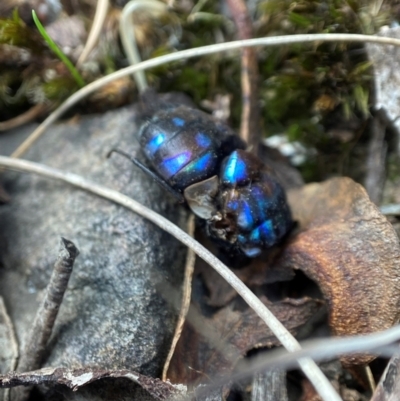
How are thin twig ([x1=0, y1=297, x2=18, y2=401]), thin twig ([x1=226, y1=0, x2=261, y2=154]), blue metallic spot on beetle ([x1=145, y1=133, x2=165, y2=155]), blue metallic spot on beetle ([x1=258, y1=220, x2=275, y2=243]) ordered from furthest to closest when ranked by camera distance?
thin twig ([x1=226, y1=0, x2=261, y2=154]) → blue metallic spot on beetle ([x1=145, y1=133, x2=165, y2=155]) → blue metallic spot on beetle ([x1=258, y1=220, x2=275, y2=243]) → thin twig ([x1=0, y1=297, x2=18, y2=401])

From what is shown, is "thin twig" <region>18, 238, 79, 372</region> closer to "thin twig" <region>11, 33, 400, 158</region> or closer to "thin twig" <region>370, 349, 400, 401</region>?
"thin twig" <region>11, 33, 400, 158</region>

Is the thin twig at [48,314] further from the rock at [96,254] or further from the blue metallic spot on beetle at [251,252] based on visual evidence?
the blue metallic spot on beetle at [251,252]

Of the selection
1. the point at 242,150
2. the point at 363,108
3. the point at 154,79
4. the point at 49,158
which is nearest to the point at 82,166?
the point at 49,158

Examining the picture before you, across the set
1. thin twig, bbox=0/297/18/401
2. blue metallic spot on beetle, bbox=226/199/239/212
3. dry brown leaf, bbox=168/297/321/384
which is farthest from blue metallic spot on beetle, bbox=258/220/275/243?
thin twig, bbox=0/297/18/401

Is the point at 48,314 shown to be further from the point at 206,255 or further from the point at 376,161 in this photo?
the point at 376,161

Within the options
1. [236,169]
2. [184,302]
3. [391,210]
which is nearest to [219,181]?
[236,169]

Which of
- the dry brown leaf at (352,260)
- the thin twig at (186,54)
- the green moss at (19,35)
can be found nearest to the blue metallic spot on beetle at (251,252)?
the dry brown leaf at (352,260)

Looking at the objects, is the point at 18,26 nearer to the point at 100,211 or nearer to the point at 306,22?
the point at 100,211

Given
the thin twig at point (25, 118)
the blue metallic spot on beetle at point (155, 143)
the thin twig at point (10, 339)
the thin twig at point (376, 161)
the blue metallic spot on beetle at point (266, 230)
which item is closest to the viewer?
the thin twig at point (10, 339)
